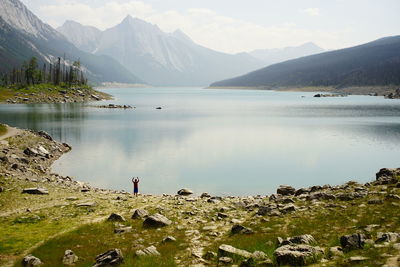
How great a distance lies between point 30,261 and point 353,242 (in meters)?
17.0

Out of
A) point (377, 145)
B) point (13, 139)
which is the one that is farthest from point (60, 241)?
point (377, 145)

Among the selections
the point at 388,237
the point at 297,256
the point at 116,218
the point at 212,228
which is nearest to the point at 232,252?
the point at 297,256

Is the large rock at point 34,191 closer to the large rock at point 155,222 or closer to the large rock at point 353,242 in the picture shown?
the large rock at point 155,222

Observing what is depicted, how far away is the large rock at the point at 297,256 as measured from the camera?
54.2 feet

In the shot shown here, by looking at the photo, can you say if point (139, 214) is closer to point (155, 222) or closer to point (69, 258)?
point (155, 222)

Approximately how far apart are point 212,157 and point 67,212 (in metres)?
41.0

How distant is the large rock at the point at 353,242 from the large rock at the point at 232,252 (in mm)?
4804

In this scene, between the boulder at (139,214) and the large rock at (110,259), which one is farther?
the boulder at (139,214)

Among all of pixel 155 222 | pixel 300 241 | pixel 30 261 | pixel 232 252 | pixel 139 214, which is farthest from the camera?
pixel 139 214

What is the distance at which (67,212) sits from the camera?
29.4m

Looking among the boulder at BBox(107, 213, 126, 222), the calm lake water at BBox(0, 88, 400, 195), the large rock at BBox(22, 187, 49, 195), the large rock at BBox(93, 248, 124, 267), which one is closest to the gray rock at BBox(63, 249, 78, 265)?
the large rock at BBox(93, 248, 124, 267)

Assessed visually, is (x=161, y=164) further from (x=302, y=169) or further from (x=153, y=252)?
(x=153, y=252)

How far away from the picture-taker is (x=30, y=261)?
1948 cm

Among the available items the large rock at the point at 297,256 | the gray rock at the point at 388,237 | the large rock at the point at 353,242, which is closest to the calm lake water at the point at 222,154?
the large rock at the point at 353,242
